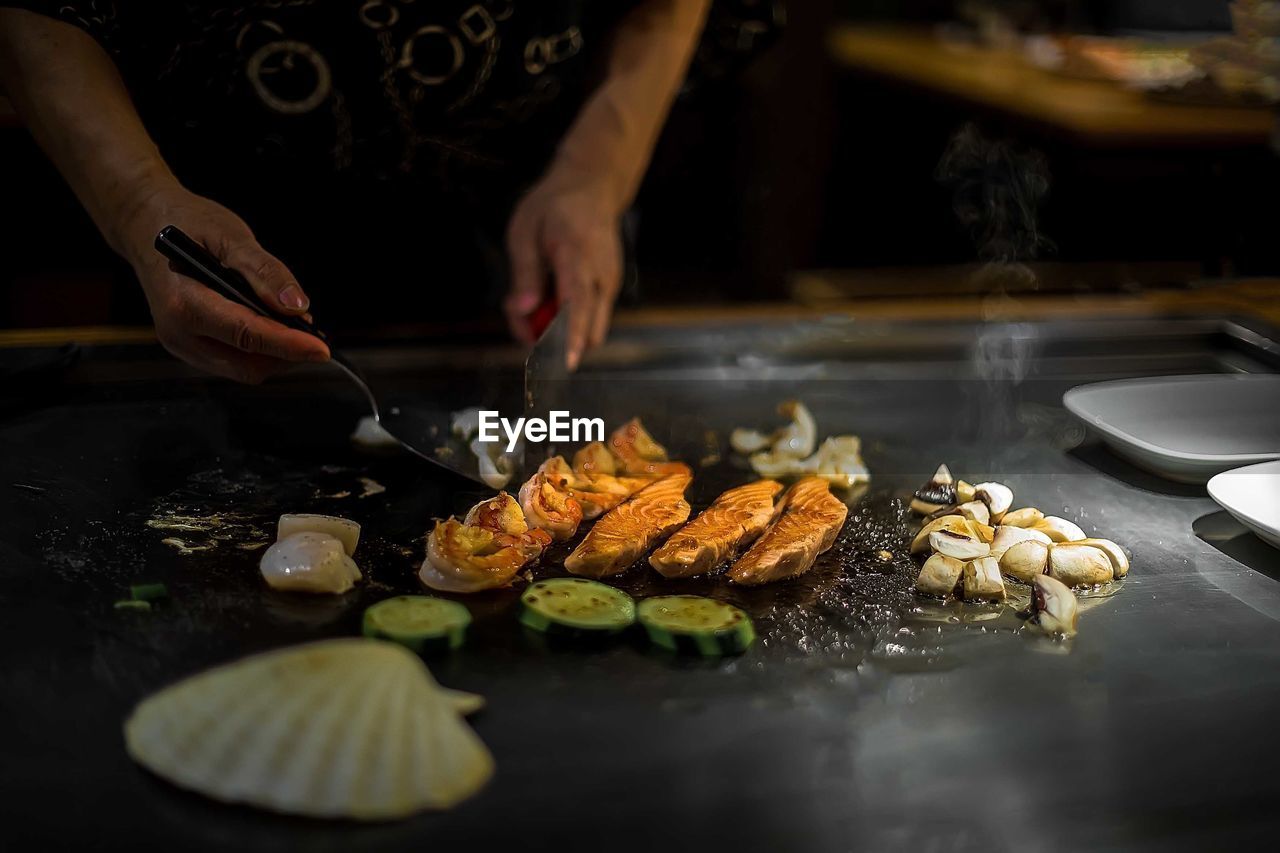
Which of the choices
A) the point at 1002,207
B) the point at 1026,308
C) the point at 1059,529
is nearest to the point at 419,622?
the point at 1059,529

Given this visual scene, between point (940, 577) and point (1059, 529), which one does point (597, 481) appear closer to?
point (940, 577)

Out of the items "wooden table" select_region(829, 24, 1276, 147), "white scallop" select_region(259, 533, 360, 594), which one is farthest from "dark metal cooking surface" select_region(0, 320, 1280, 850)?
"wooden table" select_region(829, 24, 1276, 147)

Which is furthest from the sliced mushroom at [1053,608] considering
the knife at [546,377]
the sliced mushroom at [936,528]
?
the knife at [546,377]

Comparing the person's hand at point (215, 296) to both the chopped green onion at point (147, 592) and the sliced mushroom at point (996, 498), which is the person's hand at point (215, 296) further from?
the sliced mushroom at point (996, 498)

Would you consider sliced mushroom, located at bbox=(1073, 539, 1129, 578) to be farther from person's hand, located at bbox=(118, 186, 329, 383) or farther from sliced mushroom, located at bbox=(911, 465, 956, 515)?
person's hand, located at bbox=(118, 186, 329, 383)

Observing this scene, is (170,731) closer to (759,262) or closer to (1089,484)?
(1089,484)
